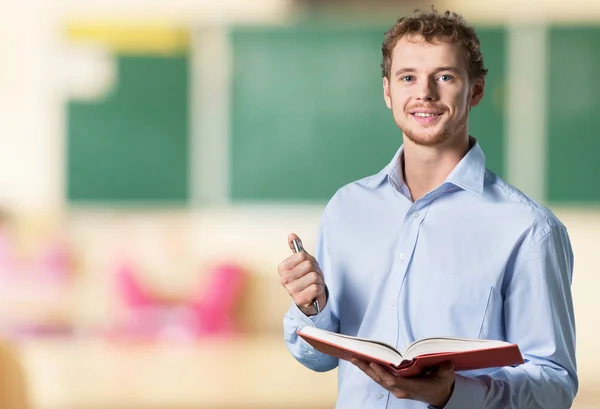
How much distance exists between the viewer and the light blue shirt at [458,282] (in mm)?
1423

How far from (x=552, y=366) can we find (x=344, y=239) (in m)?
0.38

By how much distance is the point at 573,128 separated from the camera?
6312mm

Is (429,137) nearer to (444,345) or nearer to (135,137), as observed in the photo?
(444,345)

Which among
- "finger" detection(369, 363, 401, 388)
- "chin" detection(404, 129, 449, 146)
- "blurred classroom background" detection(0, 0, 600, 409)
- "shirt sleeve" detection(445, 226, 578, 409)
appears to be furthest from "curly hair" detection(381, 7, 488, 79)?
"blurred classroom background" detection(0, 0, 600, 409)

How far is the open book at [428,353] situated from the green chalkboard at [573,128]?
5193 millimetres

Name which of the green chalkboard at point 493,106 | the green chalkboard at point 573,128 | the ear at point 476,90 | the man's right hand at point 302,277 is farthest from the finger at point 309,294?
the green chalkboard at point 573,128

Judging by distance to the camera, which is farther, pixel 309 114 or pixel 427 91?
pixel 309 114

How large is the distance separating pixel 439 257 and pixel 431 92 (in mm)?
245

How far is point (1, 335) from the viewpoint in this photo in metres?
5.86

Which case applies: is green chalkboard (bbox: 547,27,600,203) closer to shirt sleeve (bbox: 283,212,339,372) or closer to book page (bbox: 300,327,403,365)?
shirt sleeve (bbox: 283,212,339,372)

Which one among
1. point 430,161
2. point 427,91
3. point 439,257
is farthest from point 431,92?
point 439,257

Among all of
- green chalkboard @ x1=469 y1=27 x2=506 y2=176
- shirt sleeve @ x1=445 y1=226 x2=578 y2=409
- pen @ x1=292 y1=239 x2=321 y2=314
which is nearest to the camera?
shirt sleeve @ x1=445 y1=226 x2=578 y2=409

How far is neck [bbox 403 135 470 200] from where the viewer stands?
156 cm

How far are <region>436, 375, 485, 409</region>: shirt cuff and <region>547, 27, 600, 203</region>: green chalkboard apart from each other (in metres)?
5.13
